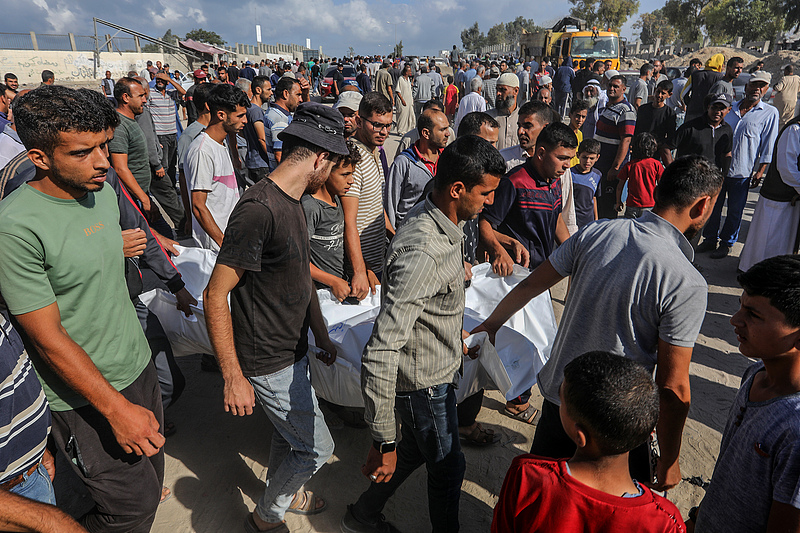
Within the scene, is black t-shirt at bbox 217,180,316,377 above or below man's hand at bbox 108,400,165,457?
above

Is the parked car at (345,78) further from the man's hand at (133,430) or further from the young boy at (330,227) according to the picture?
the man's hand at (133,430)

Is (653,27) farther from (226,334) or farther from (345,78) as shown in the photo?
(226,334)

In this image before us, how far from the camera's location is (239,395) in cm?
204

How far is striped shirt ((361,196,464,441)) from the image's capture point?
Result: 71.1 inches

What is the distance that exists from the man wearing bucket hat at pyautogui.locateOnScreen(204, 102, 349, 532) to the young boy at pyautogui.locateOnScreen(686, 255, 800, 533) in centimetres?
166

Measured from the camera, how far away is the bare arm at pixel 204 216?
11.6 feet

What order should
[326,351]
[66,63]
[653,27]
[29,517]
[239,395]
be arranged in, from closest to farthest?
[29,517] < [239,395] < [326,351] < [66,63] < [653,27]

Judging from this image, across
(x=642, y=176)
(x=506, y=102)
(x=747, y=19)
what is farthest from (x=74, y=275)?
(x=747, y=19)

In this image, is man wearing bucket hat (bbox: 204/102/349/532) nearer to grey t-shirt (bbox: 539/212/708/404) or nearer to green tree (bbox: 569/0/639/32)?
grey t-shirt (bbox: 539/212/708/404)

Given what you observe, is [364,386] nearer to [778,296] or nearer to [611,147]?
[778,296]

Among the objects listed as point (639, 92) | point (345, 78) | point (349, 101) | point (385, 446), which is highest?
point (345, 78)

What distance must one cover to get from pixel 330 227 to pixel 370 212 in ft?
1.70

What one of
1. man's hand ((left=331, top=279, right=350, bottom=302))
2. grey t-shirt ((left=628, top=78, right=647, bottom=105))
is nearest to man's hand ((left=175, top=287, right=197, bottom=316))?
man's hand ((left=331, top=279, right=350, bottom=302))

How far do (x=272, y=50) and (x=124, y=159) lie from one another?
67148 mm
